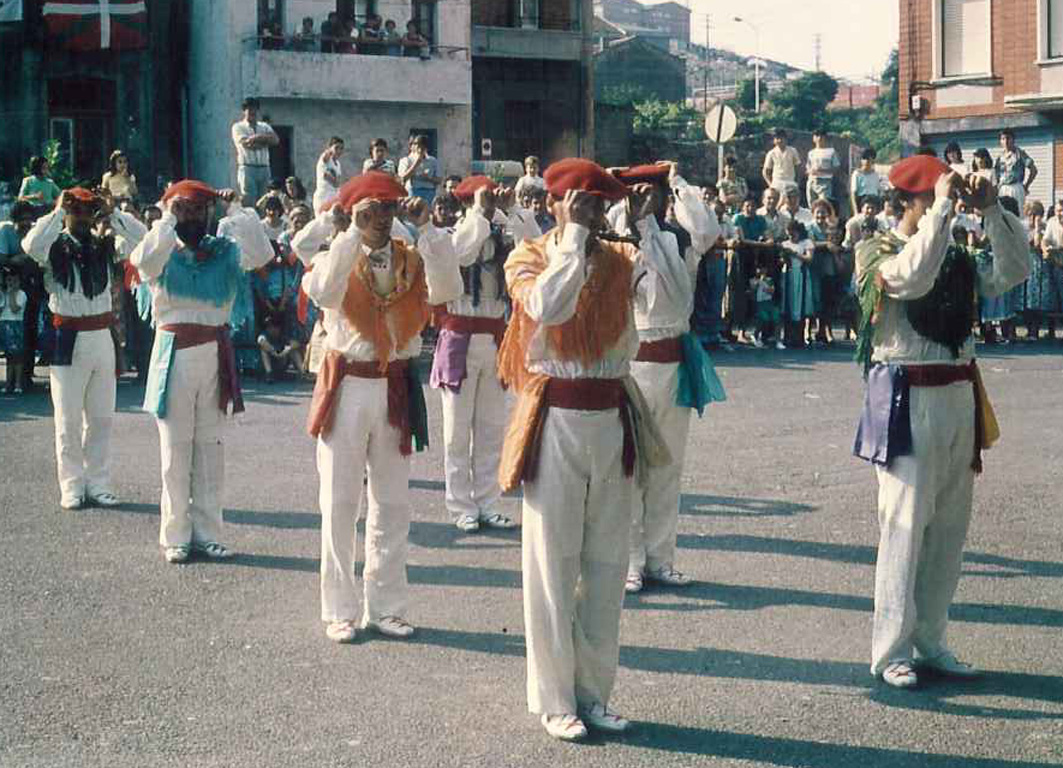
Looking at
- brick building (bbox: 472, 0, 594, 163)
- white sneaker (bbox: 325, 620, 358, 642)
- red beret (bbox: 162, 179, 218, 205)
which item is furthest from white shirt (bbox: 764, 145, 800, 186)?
white sneaker (bbox: 325, 620, 358, 642)

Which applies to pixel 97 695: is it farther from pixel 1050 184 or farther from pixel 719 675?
pixel 1050 184

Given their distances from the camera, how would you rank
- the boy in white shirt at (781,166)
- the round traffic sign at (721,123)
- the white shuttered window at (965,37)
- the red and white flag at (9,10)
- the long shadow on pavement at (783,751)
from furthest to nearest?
1. the white shuttered window at (965,37)
2. the red and white flag at (9,10)
3. the boy in white shirt at (781,166)
4. the round traffic sign at (721,123)
5. the long shadow on pavement at (783,751)

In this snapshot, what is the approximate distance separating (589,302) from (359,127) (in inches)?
1126

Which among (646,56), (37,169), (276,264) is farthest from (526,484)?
(646,56)

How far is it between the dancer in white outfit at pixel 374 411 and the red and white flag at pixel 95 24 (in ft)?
85.1

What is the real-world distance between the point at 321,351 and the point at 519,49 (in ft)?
105

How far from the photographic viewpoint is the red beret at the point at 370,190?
7.97 meters

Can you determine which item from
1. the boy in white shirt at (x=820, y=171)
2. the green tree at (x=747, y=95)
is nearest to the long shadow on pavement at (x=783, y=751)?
the boy in white shirt at (x=820, y=171)

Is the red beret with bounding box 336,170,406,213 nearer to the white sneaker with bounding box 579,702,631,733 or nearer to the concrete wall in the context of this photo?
the white sneaker with bounding box 579,702,631,733

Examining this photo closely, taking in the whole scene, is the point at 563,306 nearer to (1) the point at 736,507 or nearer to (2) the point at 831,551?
(2) the point at 831,551

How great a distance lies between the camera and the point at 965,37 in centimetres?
3303

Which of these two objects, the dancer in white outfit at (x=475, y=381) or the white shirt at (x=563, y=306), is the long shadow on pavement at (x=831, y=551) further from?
the white shirt at (x=563, y=306)

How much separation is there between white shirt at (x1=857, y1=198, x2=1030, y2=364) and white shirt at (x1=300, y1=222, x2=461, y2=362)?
2.12m

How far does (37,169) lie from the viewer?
21766 millimetres
